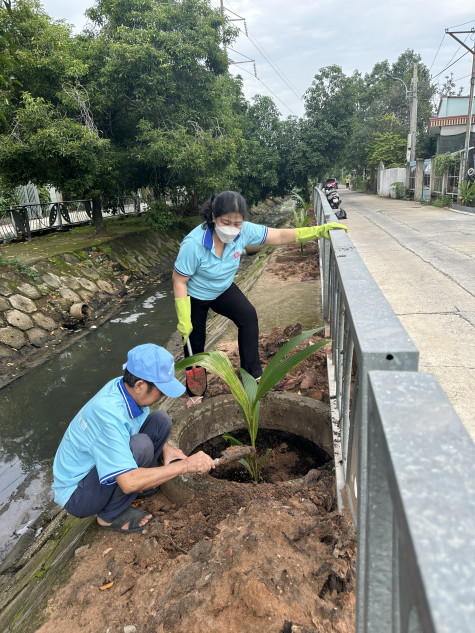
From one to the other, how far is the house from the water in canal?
17.7 m

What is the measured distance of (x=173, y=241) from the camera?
13.8m

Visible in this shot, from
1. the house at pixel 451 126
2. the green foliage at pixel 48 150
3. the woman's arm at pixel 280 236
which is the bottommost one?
the woman's arm at pixel 280 236

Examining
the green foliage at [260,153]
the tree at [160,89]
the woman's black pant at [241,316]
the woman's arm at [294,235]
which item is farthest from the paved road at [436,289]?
the green foliage at [260,153]

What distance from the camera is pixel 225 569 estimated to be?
161cm

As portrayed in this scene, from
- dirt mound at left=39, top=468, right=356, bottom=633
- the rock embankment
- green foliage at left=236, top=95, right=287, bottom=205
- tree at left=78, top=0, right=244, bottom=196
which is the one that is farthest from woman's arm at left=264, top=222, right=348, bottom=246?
green foliage at left=236, top=95, right=287, bottom=205

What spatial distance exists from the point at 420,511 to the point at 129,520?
1991 mm

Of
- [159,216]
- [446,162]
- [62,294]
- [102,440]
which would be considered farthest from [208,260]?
[446,162]

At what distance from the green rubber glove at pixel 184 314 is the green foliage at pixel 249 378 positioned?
624 mm

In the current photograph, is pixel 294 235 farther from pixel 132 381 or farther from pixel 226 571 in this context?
pixel 226 571

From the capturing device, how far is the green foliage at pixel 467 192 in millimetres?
11203

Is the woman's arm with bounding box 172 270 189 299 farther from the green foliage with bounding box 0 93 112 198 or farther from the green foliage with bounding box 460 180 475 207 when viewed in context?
the green foliage with bounding box 460 180 475 207

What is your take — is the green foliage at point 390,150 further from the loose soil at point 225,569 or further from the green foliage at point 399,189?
the loose soil at point 225,569

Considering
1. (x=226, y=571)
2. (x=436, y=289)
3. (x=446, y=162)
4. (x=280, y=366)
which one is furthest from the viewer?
(x=446, y=162)

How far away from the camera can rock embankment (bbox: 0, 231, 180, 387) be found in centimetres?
636
